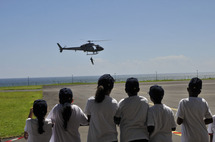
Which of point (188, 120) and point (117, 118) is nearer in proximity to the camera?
point (117, 118)

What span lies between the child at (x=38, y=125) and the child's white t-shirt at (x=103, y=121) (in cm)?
78

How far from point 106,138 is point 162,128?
3.05 ft

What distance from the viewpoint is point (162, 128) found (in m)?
4.11

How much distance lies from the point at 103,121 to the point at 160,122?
929 mm

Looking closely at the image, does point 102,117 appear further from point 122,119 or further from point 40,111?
point 40,111

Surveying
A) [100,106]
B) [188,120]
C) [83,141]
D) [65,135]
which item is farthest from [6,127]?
[188,120]

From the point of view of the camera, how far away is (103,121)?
4.17 metres

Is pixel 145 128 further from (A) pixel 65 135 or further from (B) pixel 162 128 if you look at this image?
(A) pixel 65 135

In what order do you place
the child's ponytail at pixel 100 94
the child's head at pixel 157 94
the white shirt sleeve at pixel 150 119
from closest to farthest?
the white shirt sleeve at pixel 150 119, the child's ponytail at pixel 100 94, the child's head at pixel 157 94

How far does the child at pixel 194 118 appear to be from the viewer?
4.44m

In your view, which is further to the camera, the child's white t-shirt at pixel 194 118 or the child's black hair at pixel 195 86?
the child's black hair at pixel 195 86

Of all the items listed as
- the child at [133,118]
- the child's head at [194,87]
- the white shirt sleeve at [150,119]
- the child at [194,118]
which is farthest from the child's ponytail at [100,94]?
the child's head at [194,87]

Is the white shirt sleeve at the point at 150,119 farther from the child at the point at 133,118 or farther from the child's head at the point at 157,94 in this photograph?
the child's head at the point at 157,94

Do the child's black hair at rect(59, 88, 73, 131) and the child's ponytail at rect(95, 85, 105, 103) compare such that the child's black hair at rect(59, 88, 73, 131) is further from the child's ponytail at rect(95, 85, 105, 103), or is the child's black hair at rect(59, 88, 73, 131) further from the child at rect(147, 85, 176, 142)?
the child at rect(147, 85, 176, 142)
